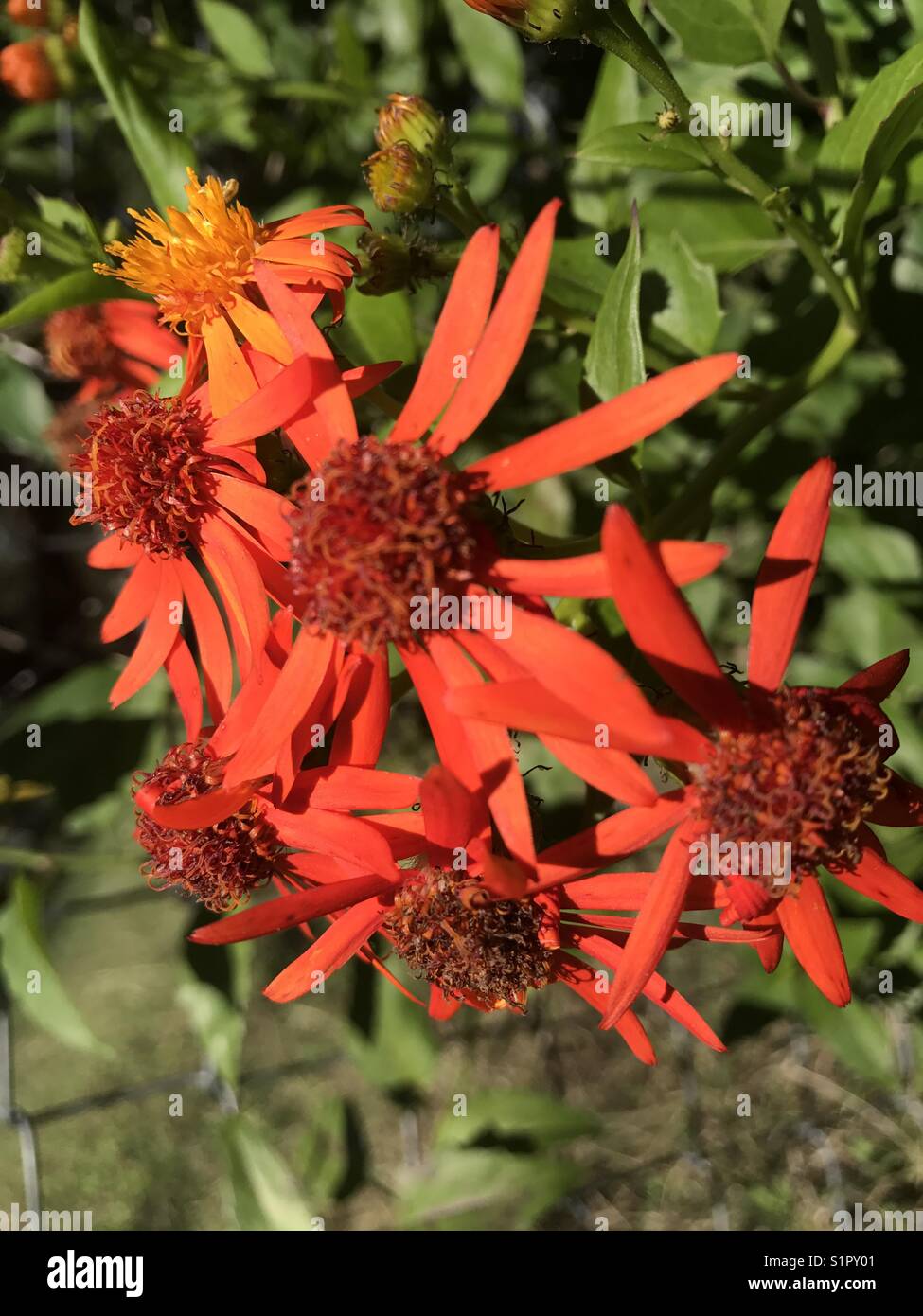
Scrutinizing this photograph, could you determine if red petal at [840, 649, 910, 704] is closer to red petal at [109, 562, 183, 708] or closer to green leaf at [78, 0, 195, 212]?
red petal at [109, 562, 183, 708]

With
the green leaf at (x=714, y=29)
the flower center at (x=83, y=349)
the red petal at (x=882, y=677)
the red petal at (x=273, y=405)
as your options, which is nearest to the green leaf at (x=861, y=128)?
the green leaf at (x=714, y=29)

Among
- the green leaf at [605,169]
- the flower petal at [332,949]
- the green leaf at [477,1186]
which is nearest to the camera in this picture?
the flower petal at [332,949]

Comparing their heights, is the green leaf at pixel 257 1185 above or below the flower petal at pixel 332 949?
below

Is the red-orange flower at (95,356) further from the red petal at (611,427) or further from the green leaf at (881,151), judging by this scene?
the green leaf at (881,151)

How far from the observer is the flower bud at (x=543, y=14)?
960 millimetres

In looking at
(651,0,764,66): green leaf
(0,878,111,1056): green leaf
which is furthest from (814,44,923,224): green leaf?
(0,878,111,1056): green leaf

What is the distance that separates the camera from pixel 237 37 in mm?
1893

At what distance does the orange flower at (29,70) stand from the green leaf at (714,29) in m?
1.00

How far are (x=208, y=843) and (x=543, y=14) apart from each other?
2.87 feet

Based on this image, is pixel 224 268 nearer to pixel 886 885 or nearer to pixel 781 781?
pixel 781 781

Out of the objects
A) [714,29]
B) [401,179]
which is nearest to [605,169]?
[714,29]

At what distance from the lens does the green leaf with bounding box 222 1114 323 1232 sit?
187cm

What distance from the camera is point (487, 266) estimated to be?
0.92m

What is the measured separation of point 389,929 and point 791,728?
0.46 meters
